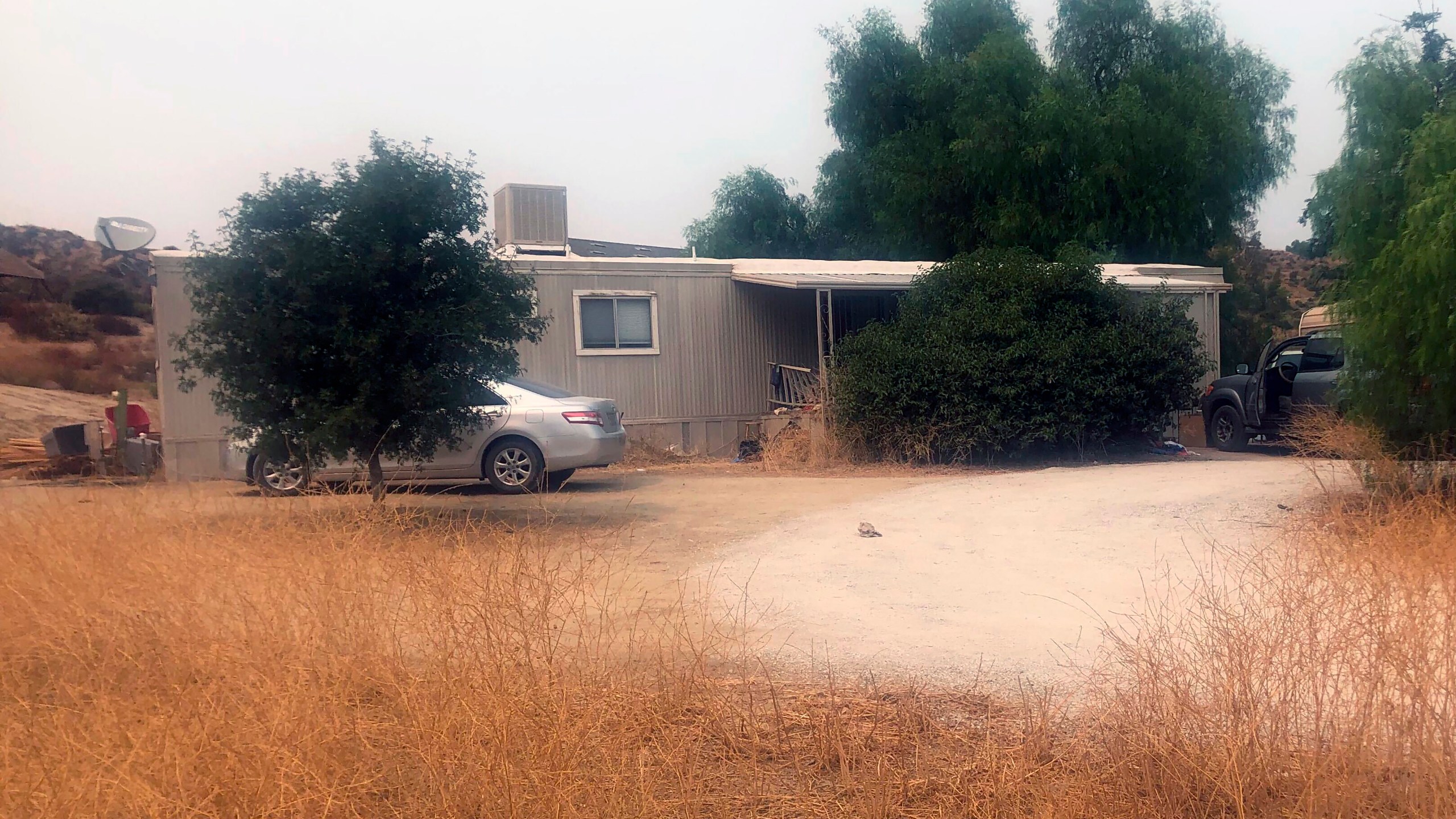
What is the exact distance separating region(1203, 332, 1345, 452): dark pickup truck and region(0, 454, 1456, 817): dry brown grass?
9678 millimetres

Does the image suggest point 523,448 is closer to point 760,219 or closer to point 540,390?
point 540,390

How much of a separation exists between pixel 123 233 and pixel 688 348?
7.44 metres

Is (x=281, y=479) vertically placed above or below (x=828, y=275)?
below

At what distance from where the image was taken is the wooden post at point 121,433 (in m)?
14.1

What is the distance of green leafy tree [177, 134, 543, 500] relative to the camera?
834cm

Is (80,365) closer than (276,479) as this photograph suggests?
No

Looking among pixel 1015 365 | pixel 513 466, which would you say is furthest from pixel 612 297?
pixel 1015 365

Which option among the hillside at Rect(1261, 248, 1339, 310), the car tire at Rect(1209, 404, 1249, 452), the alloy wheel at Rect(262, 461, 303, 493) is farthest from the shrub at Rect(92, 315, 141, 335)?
the hillside at Rect(1261, 248, 1339, 310)

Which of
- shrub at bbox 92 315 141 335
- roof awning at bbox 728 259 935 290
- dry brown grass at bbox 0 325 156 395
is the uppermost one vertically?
shrub at bbox 92 315 141 335

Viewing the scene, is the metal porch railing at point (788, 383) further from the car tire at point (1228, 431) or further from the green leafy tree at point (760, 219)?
the green leafy tree at point (760, 219)

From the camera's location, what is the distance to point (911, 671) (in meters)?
5.07

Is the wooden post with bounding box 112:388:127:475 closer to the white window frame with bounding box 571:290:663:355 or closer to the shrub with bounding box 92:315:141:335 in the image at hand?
the white window frame with bounding box 571:290:663:355

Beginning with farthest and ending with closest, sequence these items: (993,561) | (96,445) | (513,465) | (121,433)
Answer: (96,445) → (121,433) → (513,465) → (993,561)

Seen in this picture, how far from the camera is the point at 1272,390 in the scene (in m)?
14.9
